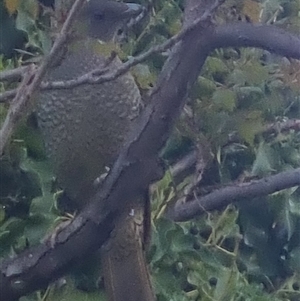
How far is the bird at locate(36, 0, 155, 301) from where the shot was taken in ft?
4.75

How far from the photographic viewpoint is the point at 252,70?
116cm

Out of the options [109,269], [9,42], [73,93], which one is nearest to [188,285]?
[109,269]

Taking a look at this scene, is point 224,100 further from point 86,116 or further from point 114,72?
point 114,72

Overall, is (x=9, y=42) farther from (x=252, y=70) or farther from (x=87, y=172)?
(x=252, y=70)

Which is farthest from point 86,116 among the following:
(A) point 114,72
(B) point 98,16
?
(A) point 114,72

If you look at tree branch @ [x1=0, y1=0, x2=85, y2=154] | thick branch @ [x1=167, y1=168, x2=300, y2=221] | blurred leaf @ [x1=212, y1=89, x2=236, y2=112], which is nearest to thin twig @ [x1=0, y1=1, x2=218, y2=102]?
tree branch @ [x1=0, y1=0, x2=85, y2=154]

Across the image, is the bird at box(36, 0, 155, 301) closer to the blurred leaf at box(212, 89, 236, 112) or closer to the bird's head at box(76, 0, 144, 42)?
the bird's head at box(76, 0, 144, 42)

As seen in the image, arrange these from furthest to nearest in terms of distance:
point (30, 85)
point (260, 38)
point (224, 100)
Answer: point (224, 100), point (260, 38), point (30, 85)

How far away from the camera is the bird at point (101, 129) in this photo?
1448 millimetres

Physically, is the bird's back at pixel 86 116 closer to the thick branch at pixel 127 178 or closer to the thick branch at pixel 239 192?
the thick branch at pixel 239 192

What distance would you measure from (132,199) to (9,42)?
895mm

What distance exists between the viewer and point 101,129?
4.90 feet

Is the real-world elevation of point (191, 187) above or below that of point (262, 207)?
above

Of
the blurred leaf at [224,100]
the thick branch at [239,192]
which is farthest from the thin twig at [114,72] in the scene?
the thick branch at [239,192]
